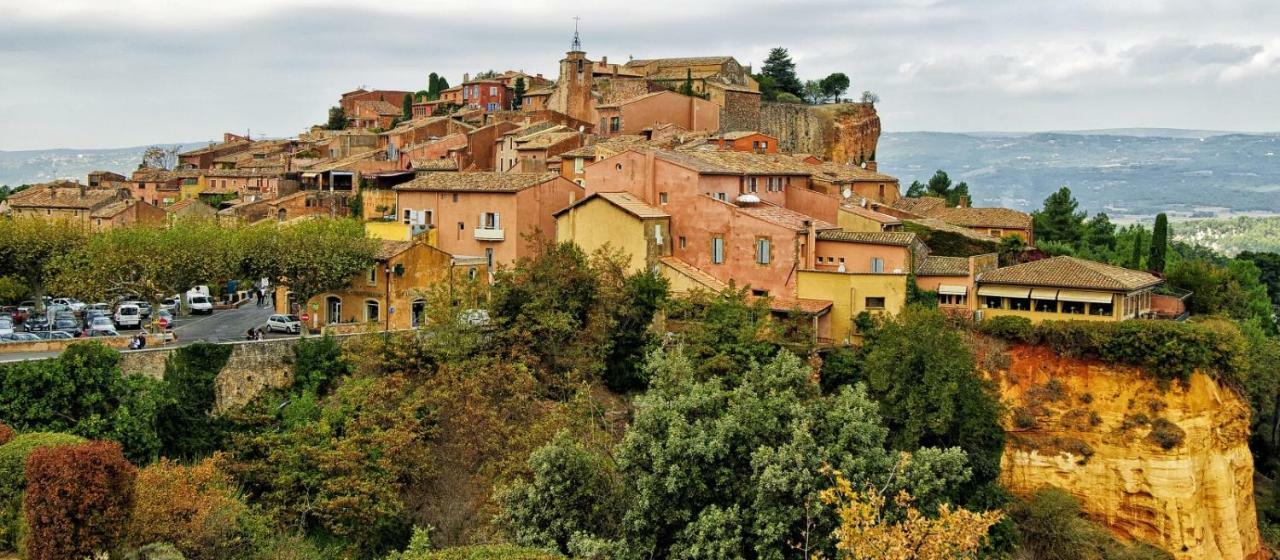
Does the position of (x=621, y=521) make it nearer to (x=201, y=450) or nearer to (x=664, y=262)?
(x=201, y=450)

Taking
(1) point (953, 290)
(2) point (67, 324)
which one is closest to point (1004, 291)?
(1) point (953, 290)

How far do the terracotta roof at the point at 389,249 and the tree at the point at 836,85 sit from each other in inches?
1730

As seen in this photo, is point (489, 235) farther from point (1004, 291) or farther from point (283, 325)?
point (1004, 291)

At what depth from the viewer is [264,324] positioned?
124 ft

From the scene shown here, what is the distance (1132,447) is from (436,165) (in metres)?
29.8

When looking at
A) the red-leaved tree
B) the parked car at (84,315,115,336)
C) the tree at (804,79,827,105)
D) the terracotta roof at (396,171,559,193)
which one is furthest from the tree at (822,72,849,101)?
the red-leaved tree

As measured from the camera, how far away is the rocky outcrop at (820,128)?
218ft

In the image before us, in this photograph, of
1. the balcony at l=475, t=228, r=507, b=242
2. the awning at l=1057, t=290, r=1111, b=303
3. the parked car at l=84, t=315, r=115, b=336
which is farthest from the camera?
the balcony at l=475, t=228, r=507, b=242

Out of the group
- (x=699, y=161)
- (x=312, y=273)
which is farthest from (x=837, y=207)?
(x=312, y=273)

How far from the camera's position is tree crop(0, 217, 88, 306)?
35469mm

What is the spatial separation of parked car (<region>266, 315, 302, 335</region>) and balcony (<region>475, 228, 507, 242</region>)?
714cm

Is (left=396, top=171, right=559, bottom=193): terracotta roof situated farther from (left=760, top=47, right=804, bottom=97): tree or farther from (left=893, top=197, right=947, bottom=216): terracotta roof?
(left=760, top=47, right=804, bottom=97): tree

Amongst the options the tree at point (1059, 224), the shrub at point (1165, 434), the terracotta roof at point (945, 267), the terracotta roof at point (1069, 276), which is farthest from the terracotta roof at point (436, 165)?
the shrub at point (1165, 434)

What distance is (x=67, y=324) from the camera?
35781 millimetres
